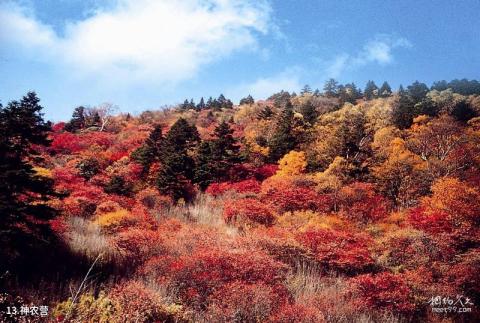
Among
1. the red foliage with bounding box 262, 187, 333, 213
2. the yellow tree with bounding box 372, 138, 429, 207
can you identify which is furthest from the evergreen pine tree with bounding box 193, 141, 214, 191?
the yellow tree with bounding box 372, 138, 429, 207

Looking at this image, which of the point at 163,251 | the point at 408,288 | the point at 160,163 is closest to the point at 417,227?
the point at 408,288

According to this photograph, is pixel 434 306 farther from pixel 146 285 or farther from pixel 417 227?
pixel 146 285

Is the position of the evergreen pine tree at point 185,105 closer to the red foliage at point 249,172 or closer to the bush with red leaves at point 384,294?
the red foliage at point 249,172

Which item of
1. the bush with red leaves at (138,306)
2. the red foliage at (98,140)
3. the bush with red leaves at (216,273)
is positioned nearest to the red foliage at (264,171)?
the bush with red leaves at (216,273)

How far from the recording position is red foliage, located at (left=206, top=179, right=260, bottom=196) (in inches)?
1107

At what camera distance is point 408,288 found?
1333 centimetres

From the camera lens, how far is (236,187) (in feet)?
93.9

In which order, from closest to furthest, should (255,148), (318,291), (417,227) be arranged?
(318,291), (417,227), (255,148)

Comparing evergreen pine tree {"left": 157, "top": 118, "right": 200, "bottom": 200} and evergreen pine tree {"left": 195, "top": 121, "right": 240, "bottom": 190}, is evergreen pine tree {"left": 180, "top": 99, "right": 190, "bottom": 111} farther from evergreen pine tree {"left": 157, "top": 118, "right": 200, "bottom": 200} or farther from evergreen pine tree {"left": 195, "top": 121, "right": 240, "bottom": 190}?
evergreen pine tree {"left": 195, "top": 121, "right": 240, "bottom": 190}

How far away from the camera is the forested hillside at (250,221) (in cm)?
966

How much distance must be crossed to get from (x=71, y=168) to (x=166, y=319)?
25066mm

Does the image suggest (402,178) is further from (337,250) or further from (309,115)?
(309,115)

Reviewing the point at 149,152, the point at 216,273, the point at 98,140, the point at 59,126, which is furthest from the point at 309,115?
the point at 59,126

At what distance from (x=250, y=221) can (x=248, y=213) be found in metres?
0.60
